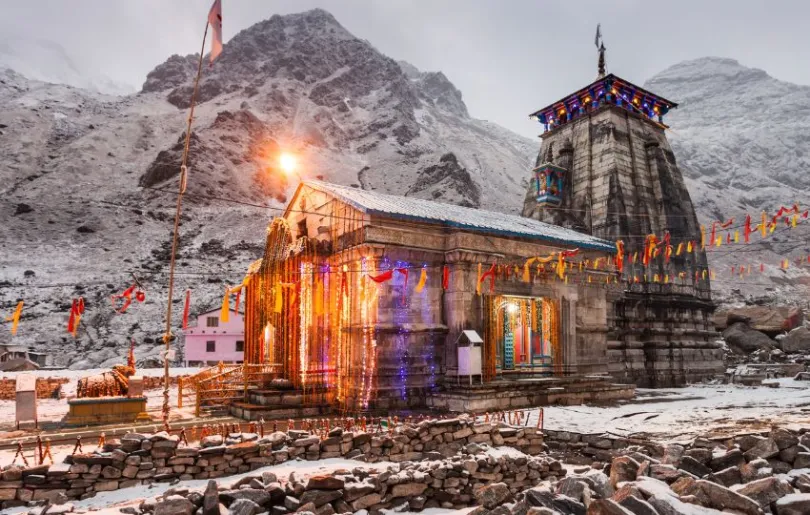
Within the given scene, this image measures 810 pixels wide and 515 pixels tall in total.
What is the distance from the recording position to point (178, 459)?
10.5 meters

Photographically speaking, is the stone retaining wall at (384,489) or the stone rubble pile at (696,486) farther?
the stone retaining wall at (384,489)

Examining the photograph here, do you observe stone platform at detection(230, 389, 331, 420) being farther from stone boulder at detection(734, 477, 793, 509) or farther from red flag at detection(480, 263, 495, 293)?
stone boulder at detection(734, 477, 793, 509)

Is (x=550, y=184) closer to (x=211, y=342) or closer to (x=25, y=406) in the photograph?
(x=25, y=406)

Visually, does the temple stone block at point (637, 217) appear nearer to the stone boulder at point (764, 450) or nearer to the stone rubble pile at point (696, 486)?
the stone boulder at point (764, 450)

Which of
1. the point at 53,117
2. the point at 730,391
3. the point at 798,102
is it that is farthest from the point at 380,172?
the point at 798,102

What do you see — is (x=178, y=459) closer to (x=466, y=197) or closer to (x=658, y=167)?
(x=658, y=167)

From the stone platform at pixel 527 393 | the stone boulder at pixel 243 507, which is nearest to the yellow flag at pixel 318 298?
the stone platform at pixel 527 393

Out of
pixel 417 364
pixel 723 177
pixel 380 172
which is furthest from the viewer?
pixel 723 177

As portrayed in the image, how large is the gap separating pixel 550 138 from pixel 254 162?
268ft

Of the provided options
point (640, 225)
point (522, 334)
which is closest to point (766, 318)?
point (640, 225)

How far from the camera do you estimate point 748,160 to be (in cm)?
13475

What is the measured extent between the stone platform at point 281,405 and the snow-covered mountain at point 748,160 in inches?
2759

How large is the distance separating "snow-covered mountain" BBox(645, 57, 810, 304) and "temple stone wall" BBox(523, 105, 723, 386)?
4544 centimetres

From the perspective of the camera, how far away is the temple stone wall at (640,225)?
3053 cm
